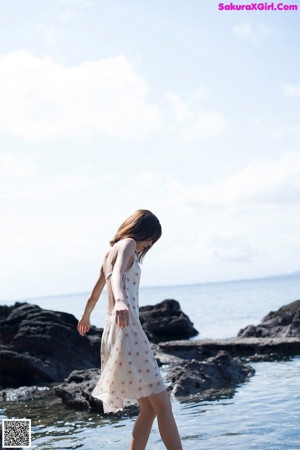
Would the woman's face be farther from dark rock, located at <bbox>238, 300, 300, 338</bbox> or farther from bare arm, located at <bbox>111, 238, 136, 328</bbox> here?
dark rock, located at <bbox>238, 300, 300, 338</bbox>

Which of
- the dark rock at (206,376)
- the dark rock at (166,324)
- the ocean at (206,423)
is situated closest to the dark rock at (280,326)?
the dark rock at (166,324)

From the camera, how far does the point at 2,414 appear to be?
38.5 feet

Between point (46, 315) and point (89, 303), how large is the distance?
11.4 meters

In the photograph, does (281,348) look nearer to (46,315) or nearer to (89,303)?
(46,315)

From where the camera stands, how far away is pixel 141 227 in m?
5.80

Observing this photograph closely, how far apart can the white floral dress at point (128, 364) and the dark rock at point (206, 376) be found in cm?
610

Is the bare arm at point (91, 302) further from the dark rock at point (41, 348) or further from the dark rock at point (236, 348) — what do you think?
the dark rock at point (236, 348)

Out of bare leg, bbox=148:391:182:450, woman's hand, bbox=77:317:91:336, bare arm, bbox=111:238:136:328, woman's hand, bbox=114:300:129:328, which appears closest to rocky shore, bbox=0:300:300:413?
woman's hand, bbox=77:317:91:336

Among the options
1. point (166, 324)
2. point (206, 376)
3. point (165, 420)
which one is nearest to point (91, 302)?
point (165, 420)

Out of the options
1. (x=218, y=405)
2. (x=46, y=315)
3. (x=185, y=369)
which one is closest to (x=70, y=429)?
(x=218, y=405)

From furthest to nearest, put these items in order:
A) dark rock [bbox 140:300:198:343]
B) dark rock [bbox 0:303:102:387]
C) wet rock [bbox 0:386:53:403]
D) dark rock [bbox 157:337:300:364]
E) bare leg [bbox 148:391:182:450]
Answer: dark rock [bbox 140:300:198:343]
dark rock [bbox 157:337:300:364]
dark rock [bbox 0:303:102:387]
wet rock [bbox 0:386:53:403]
bare leg [bbox 148:391:182:450]

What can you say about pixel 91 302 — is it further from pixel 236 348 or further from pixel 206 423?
pixel 236 348

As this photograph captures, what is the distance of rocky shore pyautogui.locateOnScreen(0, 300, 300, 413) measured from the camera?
12.1m

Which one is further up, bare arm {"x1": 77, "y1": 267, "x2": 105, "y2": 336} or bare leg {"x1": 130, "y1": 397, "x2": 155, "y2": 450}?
bare arm {"x1": 77, "y1": 267, "x2": 105, "y2": 336}
